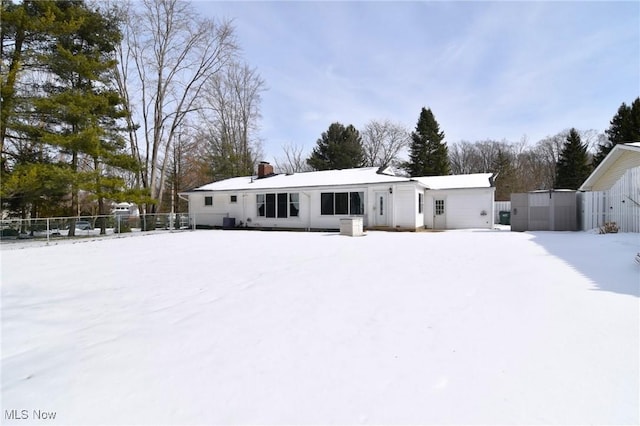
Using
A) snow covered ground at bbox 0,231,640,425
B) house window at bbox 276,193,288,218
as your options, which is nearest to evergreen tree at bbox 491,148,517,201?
house window at bbox 276,193,288,218

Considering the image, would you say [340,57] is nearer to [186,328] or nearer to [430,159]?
[186,328]

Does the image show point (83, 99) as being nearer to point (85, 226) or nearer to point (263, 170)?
point (85, 226)

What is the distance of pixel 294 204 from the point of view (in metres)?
17.8

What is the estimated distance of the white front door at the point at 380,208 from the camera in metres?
15.7

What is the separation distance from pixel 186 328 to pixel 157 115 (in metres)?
22.7

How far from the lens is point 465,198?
17.6 meters

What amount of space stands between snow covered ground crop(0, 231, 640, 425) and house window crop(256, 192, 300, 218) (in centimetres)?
1186

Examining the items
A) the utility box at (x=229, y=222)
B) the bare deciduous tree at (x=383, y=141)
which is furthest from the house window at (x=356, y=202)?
the bare deciduous tree at (x=383, y=141)

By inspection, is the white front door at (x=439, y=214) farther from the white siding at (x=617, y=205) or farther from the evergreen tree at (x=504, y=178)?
the evergreen tree at (x=504, y=178)

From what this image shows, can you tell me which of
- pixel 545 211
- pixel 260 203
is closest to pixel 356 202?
pixel 260 203

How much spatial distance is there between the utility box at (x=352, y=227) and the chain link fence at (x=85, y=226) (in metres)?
10.5

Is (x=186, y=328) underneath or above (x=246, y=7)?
underneath

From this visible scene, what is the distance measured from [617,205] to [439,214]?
7.71 m

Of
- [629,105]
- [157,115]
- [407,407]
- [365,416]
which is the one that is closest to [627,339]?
[407,407]
